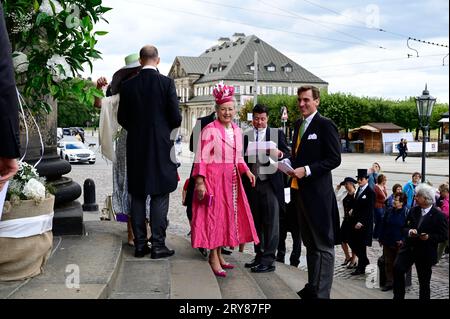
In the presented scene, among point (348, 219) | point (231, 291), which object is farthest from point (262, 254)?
point (348, 219)

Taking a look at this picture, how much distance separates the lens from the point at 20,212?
4.03 metres

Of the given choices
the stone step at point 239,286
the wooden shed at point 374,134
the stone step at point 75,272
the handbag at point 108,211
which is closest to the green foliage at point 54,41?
the stone step at point 75,272

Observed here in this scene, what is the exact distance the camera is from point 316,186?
4773 millimetres

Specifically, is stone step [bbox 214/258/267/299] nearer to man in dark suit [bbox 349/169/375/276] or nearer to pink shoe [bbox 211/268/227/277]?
pink shoe [bbox 211/268/227/277]

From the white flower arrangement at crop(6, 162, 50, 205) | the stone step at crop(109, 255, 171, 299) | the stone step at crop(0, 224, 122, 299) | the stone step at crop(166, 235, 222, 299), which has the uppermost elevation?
the white flower arrangement at crop(6, 162, 50, 205)

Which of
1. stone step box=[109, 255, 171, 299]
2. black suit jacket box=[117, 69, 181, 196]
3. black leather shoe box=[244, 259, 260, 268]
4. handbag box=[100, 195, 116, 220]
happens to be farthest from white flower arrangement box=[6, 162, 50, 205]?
handbag box=[100, 195, 116, 220]

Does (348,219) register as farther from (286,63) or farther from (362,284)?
(286,63)

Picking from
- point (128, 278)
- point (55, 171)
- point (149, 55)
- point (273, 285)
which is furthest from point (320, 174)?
point (55, 171)

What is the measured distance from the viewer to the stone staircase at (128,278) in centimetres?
390

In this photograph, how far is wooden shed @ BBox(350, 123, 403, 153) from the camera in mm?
51969

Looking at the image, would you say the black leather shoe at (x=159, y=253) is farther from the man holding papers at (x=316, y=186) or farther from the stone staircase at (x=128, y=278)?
the man holding papers at (x=316, y=186)

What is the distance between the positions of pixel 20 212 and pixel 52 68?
4.16 feet

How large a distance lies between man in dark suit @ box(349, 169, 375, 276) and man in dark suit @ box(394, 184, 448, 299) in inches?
68.9

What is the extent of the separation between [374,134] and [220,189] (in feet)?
164
